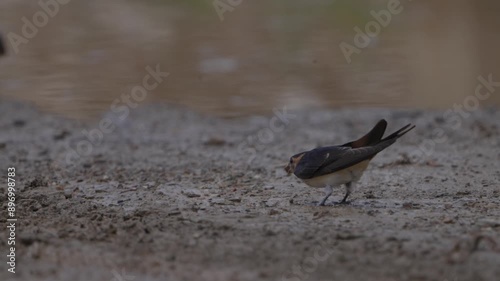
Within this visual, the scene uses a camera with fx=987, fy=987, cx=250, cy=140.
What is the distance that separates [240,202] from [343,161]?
913mm

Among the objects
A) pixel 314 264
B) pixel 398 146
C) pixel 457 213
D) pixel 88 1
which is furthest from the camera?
pixel 88 1

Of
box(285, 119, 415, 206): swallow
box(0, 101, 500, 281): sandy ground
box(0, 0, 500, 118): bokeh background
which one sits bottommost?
box(0, 101, 500, 281): sandy ground

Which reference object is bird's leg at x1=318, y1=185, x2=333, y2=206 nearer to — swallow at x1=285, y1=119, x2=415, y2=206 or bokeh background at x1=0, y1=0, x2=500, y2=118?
swallow at x1=285, y1=119, x2=415, y2=206

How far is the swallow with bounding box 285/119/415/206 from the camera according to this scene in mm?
7329

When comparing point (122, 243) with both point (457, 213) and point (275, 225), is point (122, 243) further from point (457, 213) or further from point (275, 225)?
point (457, 213)

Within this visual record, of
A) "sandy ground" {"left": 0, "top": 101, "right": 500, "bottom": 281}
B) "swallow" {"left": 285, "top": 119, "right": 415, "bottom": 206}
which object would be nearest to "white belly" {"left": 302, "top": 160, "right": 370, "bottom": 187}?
"swallow" {"left": 285, "top": 119, "right": 415, "bottom": 206}

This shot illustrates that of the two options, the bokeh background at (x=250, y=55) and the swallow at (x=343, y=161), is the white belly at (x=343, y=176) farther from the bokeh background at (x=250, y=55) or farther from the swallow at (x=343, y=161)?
the bokeh background at (x=250, y=55)

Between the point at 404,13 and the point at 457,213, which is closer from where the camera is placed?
the point at 457,213

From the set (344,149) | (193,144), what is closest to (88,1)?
(193,144)

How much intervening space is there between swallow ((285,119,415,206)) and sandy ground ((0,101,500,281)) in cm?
22

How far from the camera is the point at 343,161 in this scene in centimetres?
736

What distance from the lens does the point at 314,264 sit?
18.3 feet

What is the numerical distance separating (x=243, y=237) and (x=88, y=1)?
1748 centimetres

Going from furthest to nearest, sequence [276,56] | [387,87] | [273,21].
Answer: [273,21]
[276,56]
[387,87]
